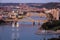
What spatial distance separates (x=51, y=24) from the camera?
120cm

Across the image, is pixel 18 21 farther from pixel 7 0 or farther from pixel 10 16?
pixel 7 0

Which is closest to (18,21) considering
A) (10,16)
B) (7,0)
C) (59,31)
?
(10,16)

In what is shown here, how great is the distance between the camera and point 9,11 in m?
1.22

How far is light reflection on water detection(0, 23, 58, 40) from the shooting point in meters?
1.19

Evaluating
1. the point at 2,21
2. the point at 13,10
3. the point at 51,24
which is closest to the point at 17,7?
the point at 13,10

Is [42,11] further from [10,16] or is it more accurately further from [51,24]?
[10,16]

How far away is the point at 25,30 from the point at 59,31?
1.01 feet

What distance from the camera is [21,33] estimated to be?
1193mm

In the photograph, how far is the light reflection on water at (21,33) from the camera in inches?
46.7

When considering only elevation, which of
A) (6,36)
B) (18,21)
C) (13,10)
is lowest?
(6,36)

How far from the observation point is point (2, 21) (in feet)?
3.99

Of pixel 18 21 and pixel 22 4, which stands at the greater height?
pixel 22 4

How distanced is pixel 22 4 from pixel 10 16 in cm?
16

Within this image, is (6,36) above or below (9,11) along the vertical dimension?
below
